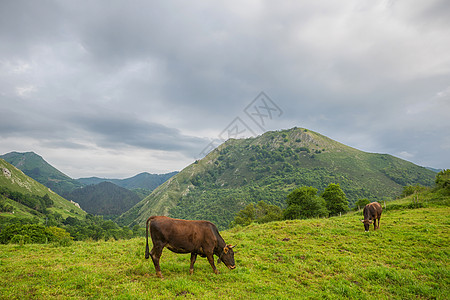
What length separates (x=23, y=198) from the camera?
139750 millimetres

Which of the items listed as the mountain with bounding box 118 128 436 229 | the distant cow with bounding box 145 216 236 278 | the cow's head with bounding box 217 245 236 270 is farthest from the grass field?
the mountain with bounding box 118 128 436 229

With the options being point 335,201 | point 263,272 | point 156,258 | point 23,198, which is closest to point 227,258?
point 263,272

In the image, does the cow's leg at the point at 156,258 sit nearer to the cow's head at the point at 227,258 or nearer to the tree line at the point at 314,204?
the cow's head at the point at 227,258

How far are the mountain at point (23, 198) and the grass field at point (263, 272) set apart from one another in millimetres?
145040

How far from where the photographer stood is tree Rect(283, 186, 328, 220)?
151 feet

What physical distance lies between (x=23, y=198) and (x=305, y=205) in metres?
189

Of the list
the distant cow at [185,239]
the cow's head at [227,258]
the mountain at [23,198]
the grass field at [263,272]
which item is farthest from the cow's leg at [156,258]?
the mountain at [23,198]

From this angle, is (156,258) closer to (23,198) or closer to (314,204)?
(314,204)

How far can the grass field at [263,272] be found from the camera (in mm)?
6848

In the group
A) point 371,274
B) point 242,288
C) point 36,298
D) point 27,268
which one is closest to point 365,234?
point 371,274

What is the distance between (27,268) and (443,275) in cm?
1835

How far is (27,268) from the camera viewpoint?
8.55 meters

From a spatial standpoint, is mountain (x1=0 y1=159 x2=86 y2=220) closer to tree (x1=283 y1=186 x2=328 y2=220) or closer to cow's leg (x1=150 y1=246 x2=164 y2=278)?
tree (x1=283 y1=186 x2=328 y2=220)

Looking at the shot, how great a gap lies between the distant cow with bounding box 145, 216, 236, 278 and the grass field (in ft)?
2.31
